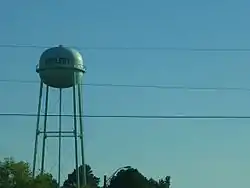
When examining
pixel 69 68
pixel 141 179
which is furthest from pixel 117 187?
pixel 69 68

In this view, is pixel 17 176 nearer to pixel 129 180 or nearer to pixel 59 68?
pixel 59 68

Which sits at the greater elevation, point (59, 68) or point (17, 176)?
point (59, 68)

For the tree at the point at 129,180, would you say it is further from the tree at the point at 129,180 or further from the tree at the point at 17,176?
the tree at the point at 17,176

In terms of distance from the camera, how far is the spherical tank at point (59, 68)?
231ft

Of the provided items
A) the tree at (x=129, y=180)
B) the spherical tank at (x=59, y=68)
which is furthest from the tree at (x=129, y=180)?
the spherical tank at (x=59, y=68)

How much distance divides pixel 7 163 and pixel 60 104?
1027 cm

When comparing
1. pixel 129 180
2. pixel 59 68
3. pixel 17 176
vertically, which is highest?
pixel 129 180

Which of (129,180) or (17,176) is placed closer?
(17,176)

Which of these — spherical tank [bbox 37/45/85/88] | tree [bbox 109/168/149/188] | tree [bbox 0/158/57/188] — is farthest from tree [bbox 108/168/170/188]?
spherical tank [bbox 37/45/85/88]

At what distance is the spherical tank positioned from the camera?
70312 mm

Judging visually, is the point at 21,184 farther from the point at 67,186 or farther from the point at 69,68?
the point at 67,186

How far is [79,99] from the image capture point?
233 ft

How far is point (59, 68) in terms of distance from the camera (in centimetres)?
7056

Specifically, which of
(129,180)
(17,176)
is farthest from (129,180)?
(17,176)
